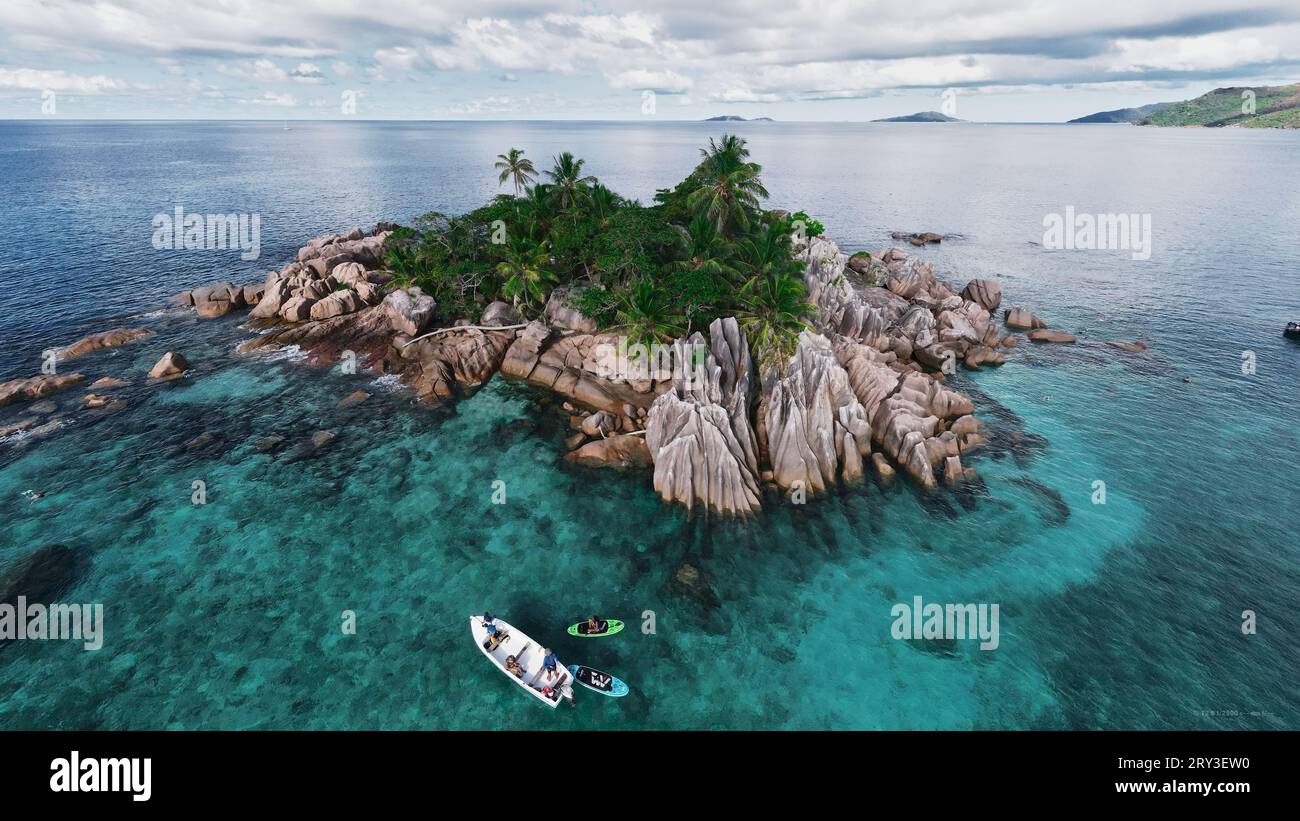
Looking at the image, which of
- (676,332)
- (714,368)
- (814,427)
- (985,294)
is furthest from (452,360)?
(985,294)

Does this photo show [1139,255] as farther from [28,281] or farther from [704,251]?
[28,281]

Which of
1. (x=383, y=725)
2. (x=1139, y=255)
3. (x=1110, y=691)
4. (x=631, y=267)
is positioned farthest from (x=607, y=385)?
(x=1139, y=255)

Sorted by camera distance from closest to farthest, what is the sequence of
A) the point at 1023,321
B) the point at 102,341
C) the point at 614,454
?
the point at 614,454 < the point at 102,341 < the point at 1023,321

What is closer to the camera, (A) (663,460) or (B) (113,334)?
(A) (663,460)

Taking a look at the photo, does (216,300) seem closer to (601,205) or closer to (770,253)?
(601,205)

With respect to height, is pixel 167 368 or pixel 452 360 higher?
pixel 452 360

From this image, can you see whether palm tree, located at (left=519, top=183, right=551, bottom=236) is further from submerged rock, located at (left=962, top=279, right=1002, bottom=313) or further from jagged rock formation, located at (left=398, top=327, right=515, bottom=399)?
submerged rock, located at (left=962, top=279, right=1002, bottom=313)

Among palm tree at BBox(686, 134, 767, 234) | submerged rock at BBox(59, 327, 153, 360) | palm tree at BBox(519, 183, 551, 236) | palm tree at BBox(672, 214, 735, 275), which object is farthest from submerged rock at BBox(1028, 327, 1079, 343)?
submerged rock at BBox(59, 327, 153, 360)
